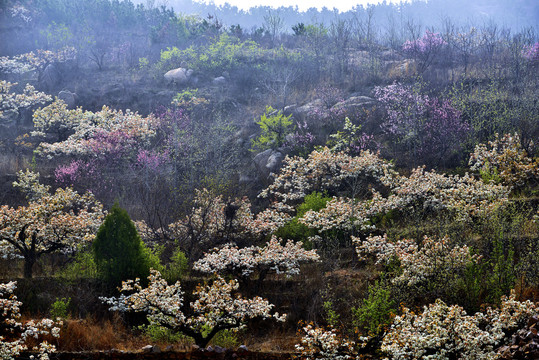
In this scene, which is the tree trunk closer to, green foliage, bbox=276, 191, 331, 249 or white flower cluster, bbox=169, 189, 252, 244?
white flower cluster, bbox=169, 189, 252, 244

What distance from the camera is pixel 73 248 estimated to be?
1300 cm

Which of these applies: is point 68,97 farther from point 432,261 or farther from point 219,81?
point 432,261

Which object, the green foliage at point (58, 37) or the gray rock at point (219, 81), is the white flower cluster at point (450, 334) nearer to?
the gray rock at point (219, 81)

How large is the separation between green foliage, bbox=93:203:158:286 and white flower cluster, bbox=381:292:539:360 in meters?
6.17

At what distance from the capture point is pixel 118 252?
1088 centimetres

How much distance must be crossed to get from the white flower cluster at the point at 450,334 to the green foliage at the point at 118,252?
6.17 metres

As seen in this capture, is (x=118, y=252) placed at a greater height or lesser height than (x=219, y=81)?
lesser

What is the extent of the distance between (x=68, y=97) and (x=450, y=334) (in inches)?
942

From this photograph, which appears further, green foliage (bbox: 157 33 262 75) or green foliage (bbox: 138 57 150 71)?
green foliage (bbox: 138 57 150 71)

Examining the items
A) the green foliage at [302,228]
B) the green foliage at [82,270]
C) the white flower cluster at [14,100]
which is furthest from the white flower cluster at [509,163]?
the white flower cluster at [14,100]

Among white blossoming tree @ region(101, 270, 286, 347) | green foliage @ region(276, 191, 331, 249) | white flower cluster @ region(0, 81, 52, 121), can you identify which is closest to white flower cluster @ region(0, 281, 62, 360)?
white blossoming tree @ region(101, 270, 286, 347)

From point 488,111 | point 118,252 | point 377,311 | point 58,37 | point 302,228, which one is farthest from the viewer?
point 58,37

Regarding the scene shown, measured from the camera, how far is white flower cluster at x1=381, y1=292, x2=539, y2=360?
7.29 metres

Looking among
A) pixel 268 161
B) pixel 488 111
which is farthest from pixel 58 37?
pixel 488 111
